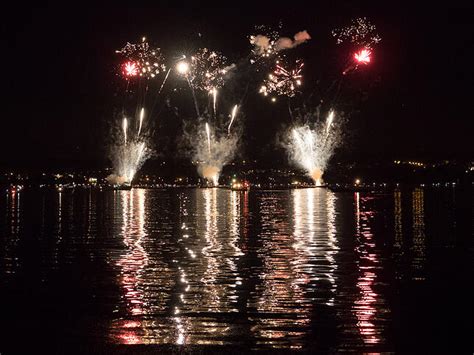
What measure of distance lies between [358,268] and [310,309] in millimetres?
5961

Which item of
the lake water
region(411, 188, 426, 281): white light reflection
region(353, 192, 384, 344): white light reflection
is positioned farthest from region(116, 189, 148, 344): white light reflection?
region(411, 188, 426, 281): white light reflection

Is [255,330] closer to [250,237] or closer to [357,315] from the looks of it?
[357,315]

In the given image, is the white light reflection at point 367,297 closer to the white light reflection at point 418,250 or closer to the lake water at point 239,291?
the lake water at point 239,291

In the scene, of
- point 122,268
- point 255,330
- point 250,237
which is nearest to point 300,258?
point 122,268

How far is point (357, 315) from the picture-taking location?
11656 mm

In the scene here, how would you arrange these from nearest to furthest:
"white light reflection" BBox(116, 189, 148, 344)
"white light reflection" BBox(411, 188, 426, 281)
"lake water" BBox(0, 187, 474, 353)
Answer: "lake water" BBox(0, 187, 474, 353), "white light reflection" BBox(116, 189, 148, 344), "white light reflection" BBox(411, 188, 426, 281)

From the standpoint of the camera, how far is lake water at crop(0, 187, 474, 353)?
1003 centimetres

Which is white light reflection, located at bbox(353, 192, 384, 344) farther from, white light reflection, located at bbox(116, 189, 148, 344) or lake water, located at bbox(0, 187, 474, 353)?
white light reflection, located at bbox(116, 189, 148, 344)

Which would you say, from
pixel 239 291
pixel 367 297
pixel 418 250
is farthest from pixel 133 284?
pixel 418 250

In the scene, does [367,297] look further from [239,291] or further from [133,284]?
[133,284]

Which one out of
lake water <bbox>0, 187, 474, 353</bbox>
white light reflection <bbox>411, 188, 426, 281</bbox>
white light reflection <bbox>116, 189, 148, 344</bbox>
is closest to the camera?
lake water <bbox>0, 187, 474, 353</bbox>

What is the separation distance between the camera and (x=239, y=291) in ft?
46.8

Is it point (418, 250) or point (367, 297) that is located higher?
point (418, 250)

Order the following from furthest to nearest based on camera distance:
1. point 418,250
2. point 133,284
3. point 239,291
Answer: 1. point 418,250
2. point 133,284
3. point 239,291
